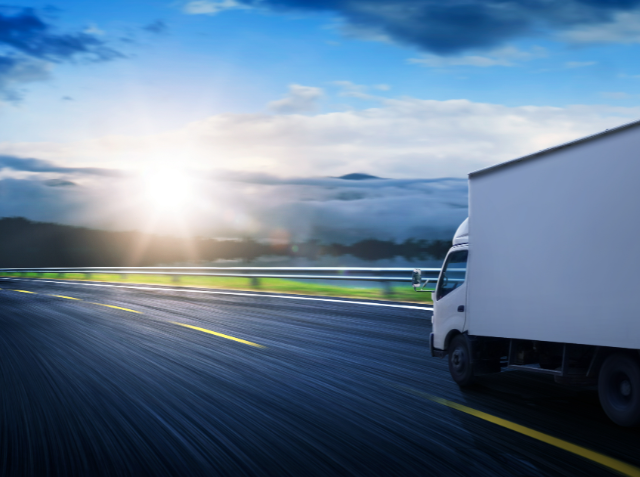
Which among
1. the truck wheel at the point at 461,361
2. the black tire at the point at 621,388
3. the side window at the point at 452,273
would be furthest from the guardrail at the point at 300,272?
the black tire at the point at 621,388

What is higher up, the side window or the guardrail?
the side window

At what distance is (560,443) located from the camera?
17.9 feet

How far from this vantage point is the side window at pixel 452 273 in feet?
28.4

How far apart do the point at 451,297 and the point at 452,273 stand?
1.14ft

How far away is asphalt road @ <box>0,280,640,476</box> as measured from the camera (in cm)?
509

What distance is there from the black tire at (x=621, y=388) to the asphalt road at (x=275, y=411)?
0.42 ft

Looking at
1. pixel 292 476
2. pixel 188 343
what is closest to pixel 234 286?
pixel 188 343

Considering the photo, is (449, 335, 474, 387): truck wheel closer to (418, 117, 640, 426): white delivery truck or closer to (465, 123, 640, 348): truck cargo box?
(418, 117, 640, 426): white delivery truck

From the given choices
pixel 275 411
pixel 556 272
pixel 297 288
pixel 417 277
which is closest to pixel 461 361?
pixel 417 277

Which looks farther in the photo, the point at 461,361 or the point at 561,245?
the point at 461,361

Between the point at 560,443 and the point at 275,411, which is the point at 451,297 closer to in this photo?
the point at 275,411

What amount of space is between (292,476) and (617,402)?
328 cm

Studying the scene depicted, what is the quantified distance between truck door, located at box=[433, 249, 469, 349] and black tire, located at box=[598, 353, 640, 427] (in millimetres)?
2292

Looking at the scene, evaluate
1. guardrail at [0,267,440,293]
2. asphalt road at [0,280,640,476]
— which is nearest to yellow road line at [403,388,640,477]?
asphalt road at [0,280,640,476]
